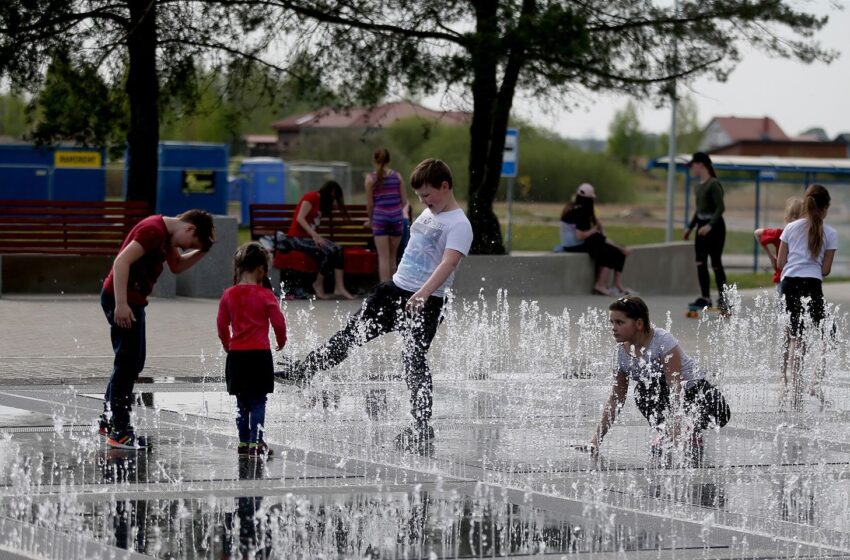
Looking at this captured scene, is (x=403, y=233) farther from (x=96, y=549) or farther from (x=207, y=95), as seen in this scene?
(x=96, y=549)

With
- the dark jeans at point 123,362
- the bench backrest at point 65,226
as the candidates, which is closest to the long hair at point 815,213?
the dark jeans at point 123,362

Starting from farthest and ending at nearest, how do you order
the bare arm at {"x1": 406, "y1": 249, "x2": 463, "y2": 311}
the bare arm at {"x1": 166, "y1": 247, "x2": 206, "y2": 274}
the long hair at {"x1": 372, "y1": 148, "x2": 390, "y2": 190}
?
the long hair at {"x1": 372, "y1": 148, "x2": 390, "y2": 190}
the bare arm at {"x1": 406, "y1": 249, "x2": 463, "y2": 311}
the bare arm at {"x1": 166, "y1": 247, "x2": 206, "y2": 274}

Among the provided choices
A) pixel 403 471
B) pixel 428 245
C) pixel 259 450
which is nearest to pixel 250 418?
pixel 259 450

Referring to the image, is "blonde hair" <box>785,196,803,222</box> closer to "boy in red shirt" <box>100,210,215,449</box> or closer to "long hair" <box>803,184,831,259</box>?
"long hair" <box>803,184,831,259</box>

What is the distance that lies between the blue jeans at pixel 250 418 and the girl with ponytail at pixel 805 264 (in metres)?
3.86

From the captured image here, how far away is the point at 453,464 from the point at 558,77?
36.3ft

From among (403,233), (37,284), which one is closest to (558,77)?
(403,233)

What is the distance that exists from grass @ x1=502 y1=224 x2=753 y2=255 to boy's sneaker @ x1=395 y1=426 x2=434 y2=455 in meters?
25.9

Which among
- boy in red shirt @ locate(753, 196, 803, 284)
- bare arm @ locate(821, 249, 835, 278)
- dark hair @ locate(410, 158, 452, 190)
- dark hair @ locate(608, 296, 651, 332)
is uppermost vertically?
dark hair @ locate(410, 158, 452, 190)

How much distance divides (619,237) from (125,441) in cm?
3562

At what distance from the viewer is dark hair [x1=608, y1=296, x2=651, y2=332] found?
7.43 meters

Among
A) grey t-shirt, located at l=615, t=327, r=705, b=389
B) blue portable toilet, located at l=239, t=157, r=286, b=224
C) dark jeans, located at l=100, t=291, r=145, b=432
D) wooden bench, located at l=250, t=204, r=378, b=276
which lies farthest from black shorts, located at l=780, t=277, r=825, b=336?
blue portable toilet, located at l=239, t=157, r=286, b=224

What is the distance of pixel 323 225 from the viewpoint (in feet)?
57.5

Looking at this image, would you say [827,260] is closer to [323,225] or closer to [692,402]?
[692,402]
